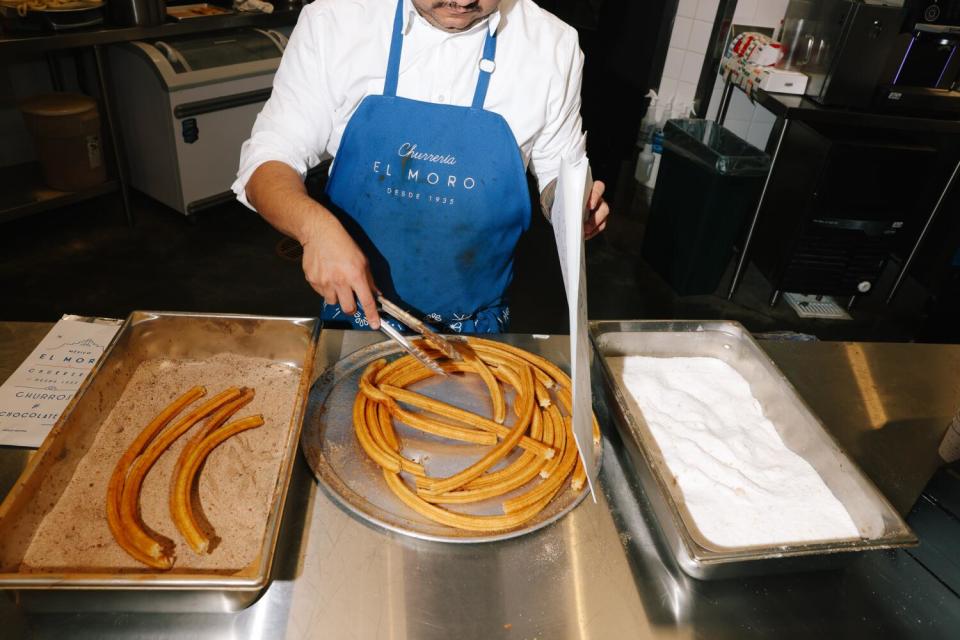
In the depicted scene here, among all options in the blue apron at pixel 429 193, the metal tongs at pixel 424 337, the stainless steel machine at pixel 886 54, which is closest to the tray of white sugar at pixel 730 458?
the metal tongs at pixel 424 337

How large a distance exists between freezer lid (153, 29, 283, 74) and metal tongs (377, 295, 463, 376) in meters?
3.38

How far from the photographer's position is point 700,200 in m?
3.93

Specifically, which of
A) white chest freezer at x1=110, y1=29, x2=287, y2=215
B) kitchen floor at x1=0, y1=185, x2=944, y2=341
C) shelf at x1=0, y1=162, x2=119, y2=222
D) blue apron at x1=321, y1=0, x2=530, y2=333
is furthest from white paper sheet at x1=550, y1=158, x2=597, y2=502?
shelf at x1=0, y1=162, x2=119, y2=222

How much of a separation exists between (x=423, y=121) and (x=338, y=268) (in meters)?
0.58

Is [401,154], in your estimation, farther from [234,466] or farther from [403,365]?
[234,466]

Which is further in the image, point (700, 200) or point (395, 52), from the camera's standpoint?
point (700, 200)

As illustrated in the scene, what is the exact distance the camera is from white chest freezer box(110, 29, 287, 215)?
3.93 metres

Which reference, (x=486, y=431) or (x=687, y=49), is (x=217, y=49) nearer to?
(x=687, y=49)

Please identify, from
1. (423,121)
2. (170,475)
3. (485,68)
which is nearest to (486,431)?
(170,475)

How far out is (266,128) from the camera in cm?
159

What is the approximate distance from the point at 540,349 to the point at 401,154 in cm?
59

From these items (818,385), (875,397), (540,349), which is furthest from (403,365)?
(875,397)

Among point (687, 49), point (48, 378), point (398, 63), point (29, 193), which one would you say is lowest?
point (29, 193)

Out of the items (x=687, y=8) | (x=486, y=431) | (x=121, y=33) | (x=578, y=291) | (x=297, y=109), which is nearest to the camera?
(x=578, y=291)
